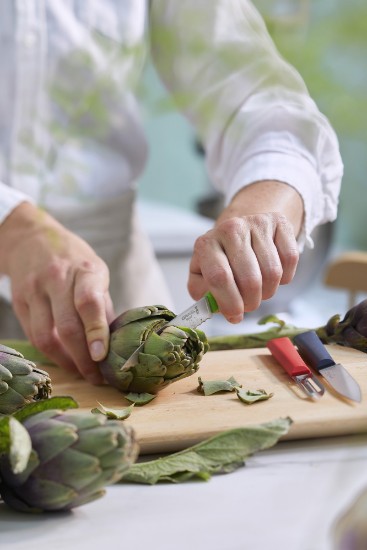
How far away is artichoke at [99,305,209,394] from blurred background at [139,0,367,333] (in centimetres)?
18

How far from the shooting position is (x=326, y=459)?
0.61 meters

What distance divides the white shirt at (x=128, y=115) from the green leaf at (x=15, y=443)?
0.45m

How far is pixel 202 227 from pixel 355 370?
133 cm

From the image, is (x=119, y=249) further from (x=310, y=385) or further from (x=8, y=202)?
(x=310, y=385)

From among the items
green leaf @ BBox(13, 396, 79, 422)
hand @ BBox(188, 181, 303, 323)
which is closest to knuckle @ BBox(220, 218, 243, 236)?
hand @ BBox(188, 181, 303, 323)

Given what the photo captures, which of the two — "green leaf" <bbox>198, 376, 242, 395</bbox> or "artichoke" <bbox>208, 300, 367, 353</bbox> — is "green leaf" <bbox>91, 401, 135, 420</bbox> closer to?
"green leaf" <bbox>198, 376, 242, 395</bbox>

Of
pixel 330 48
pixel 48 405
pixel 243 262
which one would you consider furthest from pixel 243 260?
pixel 330 48

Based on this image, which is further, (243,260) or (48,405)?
(243,260)

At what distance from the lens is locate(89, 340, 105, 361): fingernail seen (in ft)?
2.52

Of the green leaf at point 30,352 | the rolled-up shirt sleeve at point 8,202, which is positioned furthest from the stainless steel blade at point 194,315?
the rolled-up shirt sleeve at point 8,202

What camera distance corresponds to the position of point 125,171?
134cm

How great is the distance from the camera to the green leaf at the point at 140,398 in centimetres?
71

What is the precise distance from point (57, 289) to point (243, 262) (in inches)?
8.8

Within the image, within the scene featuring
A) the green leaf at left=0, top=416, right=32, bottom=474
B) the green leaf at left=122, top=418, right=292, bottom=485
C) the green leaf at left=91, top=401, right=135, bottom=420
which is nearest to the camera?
the green leaf at left=0, top=416, right=32, bottom=474
